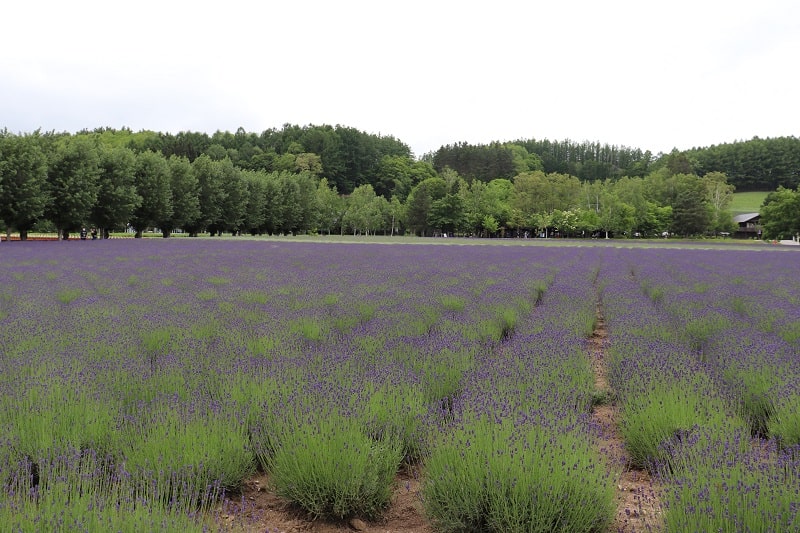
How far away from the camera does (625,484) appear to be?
12.8 ft

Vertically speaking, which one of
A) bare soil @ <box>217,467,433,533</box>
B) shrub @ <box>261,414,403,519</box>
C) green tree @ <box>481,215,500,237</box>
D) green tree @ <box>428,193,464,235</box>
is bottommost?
bare soil @ <box>217,467,433,533</box>

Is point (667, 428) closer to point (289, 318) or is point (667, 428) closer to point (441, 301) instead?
point (289, 318)

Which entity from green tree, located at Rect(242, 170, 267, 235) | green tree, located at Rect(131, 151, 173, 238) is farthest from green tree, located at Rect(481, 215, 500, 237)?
green tree, located at Rect(131, 151, 173, 238)

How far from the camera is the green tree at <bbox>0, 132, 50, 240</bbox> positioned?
36.0 meters

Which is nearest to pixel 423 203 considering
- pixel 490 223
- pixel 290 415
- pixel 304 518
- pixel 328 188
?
pixel 490 223

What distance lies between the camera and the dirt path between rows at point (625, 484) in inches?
117

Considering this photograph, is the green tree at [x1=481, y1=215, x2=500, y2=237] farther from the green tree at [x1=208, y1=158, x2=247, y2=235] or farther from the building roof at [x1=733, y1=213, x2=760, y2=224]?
the building roof at [x1=733, y1=213, x2=760, y2=224]

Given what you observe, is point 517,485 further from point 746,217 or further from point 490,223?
point 746,217

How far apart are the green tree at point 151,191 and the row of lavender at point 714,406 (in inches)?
1945

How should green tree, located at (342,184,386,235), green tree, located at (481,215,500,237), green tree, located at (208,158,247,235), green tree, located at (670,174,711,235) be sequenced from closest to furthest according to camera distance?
green tree, located at (208,158,247,235) < green tree, located at (670,174,711,235) < green tree, located at (481,215,500,237) < green tree, located at (342,184,386,235)

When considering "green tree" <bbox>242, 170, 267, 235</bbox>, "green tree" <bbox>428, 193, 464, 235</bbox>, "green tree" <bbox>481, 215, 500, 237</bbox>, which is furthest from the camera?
"green tree" <bbox>428, 193, 464, 235</bbox>

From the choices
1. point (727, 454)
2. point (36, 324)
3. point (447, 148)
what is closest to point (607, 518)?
point (727, 454)

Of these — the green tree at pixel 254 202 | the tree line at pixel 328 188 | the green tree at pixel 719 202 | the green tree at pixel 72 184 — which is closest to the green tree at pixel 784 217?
the tree line at pixel 328 188

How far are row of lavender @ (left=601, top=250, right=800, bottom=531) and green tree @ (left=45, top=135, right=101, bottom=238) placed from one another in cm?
4152
